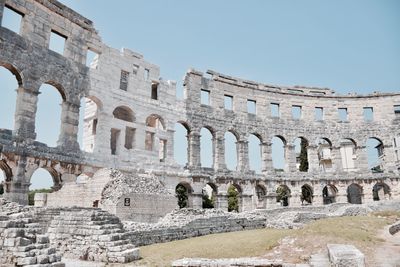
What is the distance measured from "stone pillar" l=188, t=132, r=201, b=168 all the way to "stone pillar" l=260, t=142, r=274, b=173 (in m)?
7.19

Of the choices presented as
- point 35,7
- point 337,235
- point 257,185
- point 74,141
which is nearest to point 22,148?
point 74,141

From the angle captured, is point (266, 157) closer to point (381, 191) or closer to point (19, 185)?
point (381, 191)

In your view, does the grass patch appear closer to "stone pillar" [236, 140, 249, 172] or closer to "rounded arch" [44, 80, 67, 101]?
"rounded arch" [44, 80, 67, 101]

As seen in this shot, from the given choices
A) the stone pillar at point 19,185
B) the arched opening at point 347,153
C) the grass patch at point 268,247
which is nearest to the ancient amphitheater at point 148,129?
the stone pillar at point 19,185

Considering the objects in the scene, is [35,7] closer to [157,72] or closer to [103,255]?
[157,72]

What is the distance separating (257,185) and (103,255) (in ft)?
73.4

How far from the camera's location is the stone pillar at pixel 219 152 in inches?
1166

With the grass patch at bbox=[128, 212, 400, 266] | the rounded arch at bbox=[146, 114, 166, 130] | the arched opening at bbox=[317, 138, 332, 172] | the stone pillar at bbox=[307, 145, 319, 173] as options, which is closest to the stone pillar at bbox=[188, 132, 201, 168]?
the rounded arch at bbox=[146, 114, 166, 130]

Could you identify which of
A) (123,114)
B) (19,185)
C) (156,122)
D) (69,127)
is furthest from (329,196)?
(19,185)

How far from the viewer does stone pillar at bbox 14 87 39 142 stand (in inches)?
744

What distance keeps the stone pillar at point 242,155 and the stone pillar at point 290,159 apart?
14.9 feet

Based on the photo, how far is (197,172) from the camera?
2770 cm

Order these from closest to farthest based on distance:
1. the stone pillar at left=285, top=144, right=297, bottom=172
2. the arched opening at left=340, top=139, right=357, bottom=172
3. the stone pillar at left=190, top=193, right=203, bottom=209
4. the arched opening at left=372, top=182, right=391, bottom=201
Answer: the stone pillar at left=190, top=193, right=203, bottom=209 < the stone pillar at left=285, top=144, right=297, bottom=172 < the arched opening at left=372, top=182, right=391, bottom=201 < the arched opening at left=340, top=139, right=357, bottom=172

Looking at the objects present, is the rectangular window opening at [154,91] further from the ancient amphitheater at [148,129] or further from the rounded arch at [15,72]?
the rounded arch at [15,72]
